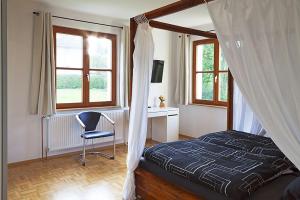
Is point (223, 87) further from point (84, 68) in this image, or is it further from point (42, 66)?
point (42, 66)

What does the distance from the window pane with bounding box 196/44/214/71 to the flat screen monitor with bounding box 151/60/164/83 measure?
2.71 ft

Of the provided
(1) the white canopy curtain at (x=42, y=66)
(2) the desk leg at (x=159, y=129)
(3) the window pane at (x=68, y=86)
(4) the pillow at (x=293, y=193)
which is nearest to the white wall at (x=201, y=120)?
(2) the desk leg at (x=159, y=129)

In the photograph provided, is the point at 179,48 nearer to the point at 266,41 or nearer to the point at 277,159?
the point at 277,159

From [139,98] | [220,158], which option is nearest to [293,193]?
[220,158]

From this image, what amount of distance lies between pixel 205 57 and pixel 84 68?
2631 mm

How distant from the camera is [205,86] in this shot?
568 cm

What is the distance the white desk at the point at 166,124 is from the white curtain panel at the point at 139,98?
2.34 metres

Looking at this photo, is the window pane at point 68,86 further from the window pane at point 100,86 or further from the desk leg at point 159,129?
the desk leg at point 159,129

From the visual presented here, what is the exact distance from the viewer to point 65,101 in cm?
457

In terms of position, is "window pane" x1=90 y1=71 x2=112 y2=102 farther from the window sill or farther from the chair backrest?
the chair backrest

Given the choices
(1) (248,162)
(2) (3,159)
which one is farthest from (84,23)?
(2) (3,159)

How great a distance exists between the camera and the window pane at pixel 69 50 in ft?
14.5

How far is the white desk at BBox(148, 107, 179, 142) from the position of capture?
5.25 m

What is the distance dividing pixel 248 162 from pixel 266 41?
123 cm
